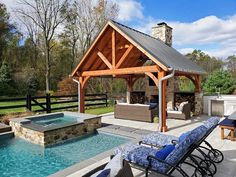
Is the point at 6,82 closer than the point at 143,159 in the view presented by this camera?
No

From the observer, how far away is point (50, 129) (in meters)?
7.46

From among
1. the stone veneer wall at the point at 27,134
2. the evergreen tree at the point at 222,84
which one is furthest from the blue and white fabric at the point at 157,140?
the evergreen tree at the point at 222,84

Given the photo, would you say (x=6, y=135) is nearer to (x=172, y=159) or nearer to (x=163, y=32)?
(x=172, y=159)

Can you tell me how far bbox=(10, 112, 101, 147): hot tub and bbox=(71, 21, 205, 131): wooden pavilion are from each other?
293 centimetres

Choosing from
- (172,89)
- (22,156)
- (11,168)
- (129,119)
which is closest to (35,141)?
(22,156)

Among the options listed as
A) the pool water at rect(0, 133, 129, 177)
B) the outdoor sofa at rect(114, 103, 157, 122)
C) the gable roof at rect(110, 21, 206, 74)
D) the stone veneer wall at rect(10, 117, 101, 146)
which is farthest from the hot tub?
the gable roof at rect(110, 21, 206, 74)

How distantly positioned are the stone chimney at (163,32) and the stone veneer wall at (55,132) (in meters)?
8.68

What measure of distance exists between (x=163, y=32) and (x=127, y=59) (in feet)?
15.6

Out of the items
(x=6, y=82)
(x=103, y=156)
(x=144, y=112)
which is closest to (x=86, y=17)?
(x=6, y=82)

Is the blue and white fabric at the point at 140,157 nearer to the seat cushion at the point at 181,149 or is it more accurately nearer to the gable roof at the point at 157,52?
the seat cushion at the point at 181,149

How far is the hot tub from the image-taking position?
743cm

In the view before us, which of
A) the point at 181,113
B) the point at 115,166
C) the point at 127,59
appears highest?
the point at 127,59

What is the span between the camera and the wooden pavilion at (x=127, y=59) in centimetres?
873

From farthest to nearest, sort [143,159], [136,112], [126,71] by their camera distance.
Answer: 1. [136,112]
2. [126,71]
3. [143,159]
